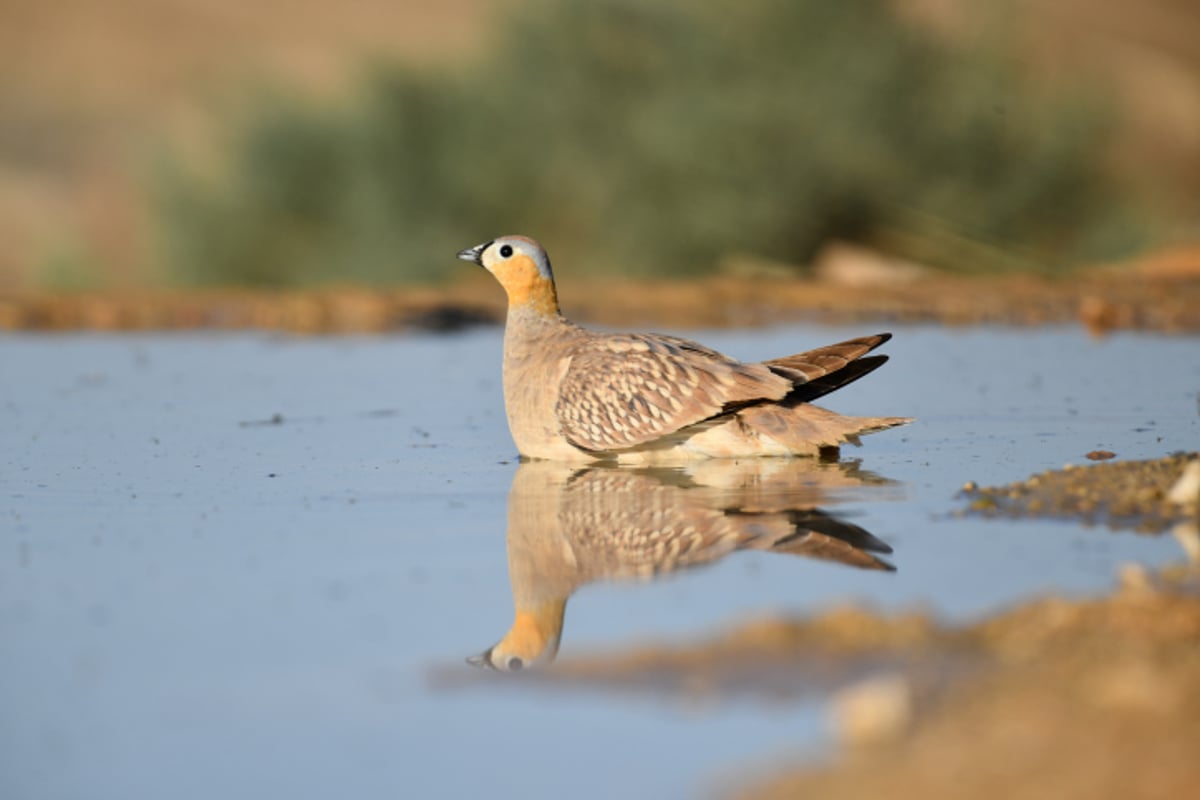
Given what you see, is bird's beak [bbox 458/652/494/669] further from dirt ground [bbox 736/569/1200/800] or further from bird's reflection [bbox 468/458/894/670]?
dirt ground [bbox 736/569/1200/800]

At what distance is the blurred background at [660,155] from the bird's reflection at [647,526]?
14239 millimetres

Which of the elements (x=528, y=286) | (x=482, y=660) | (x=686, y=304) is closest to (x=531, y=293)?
(x=528, y=286)

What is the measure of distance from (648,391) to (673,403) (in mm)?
155

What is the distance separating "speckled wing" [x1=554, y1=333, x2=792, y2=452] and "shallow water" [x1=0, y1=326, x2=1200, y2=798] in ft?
1.29

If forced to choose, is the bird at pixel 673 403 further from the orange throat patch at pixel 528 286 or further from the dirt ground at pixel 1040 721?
the dirt ground at pixel 1040 721

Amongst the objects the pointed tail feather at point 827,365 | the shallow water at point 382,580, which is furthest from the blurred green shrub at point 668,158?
the pointed tail feather at point 827,365

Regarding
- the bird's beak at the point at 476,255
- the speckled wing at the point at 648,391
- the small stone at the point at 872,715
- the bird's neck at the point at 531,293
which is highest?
the bird's beak at the point at 476,255

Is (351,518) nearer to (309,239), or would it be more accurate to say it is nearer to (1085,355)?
(1085,355)

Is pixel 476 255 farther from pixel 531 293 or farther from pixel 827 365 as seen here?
pixel 827 365

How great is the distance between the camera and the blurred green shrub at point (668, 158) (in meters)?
23.9

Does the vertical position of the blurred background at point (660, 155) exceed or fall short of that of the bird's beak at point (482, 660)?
it exceeds it

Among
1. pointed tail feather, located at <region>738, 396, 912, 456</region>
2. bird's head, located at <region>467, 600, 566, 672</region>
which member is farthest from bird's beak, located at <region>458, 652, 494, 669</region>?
pointed tail feather, located at <region>738, 396, 912, 456</region>

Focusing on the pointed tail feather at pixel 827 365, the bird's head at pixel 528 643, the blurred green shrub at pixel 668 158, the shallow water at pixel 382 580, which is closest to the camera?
the shallow water at pixel 382 580

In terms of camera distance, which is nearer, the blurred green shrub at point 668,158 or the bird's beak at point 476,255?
the bird's beak at point 476,255
